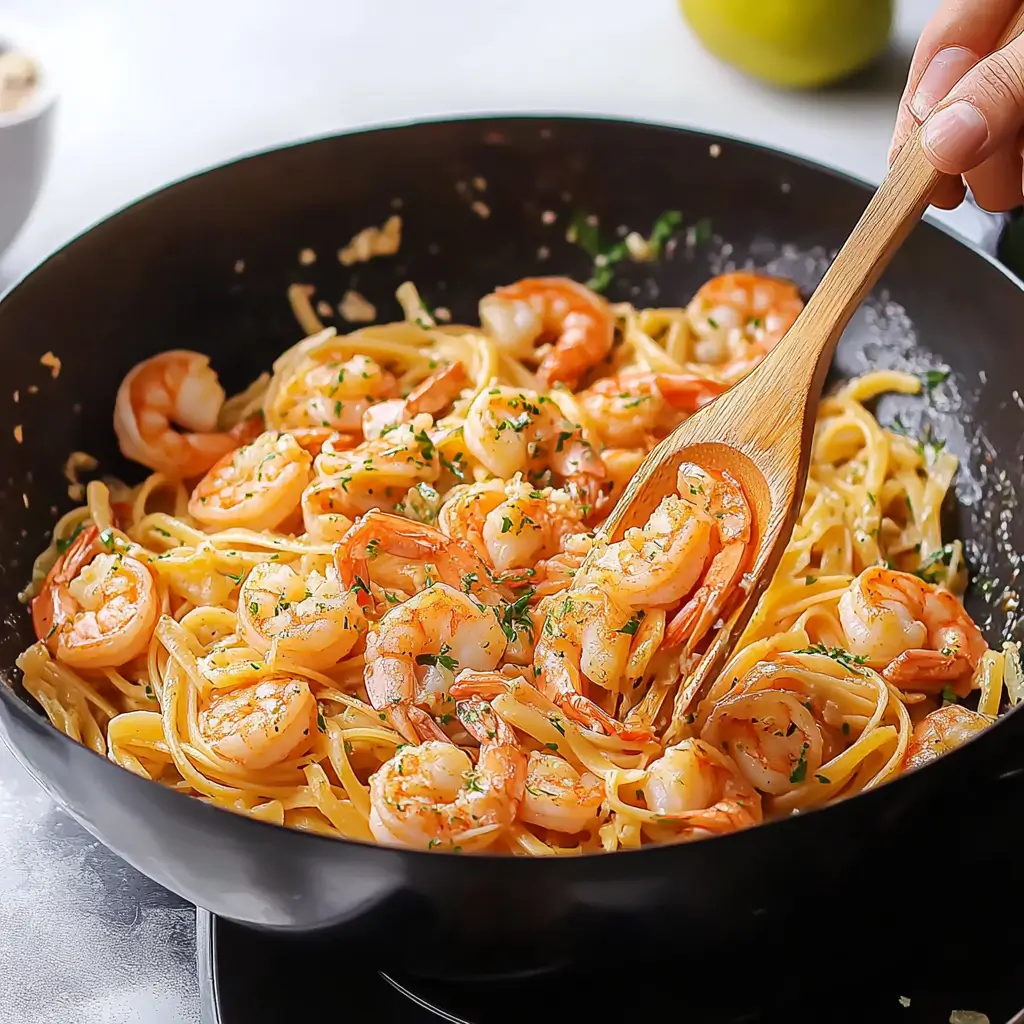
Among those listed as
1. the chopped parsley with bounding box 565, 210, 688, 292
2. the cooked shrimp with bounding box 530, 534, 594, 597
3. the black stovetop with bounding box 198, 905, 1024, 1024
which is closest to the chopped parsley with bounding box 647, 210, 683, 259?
the chopped parsley with bounding box 565, 210, 688, 292

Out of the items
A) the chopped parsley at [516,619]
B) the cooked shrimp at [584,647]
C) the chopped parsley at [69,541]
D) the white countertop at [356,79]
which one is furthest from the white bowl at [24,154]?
the cooked shrimp at [584,647]

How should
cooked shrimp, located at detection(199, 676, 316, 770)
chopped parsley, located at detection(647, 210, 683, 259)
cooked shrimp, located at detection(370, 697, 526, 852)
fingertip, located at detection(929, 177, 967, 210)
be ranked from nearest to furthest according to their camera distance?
1. cooked shrimp, located at detection(370, 697, 526, 852)
2. cooked shrimp, located at detection(199, 676, 316, 770)
3. fingertip, located at detection(929, 177, 967, 210)
4. chopped parsley, located at detection(647, 210, 683, 259)

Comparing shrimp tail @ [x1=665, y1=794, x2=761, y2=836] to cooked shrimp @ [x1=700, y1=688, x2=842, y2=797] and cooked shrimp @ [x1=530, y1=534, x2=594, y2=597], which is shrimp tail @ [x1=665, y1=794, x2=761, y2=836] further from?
cooked shrimp @ [x1=530, y1=534, x2=594, y2=597]

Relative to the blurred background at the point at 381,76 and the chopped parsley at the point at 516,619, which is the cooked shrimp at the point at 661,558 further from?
the blurred background at the point at 381,76

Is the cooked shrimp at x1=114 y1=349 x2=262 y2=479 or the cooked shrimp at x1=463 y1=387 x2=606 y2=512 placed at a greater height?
the cooked shrimp at x1=463 y1=387 x2=606 y2=512

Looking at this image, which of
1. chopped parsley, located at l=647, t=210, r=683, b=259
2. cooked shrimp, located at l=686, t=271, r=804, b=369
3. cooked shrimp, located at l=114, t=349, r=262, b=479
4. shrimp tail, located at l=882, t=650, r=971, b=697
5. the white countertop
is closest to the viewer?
shrimp tail, located at l=882, t=650, r=971, b=697

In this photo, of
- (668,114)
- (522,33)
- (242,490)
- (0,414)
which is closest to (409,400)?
(242,490)

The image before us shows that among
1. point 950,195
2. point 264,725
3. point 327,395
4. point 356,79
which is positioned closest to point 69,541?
point 327,395
